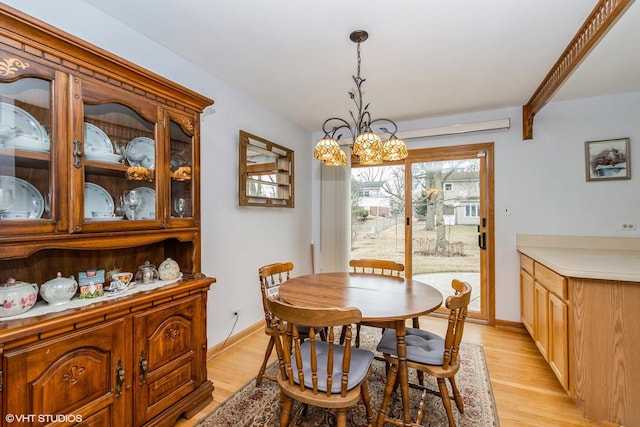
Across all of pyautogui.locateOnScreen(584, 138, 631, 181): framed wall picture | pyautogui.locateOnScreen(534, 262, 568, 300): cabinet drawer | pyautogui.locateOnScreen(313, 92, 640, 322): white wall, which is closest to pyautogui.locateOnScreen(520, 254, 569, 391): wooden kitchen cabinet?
pyautogui.locateOnScreen(534, 262, 568, 300): cabinet drawer

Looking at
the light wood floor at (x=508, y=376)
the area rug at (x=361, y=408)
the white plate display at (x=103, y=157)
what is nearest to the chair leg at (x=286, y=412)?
the area rug at (x=361, y=408)

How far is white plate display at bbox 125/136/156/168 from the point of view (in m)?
1.71

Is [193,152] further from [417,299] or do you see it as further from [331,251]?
[331,251]

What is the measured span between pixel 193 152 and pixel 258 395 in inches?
67.9

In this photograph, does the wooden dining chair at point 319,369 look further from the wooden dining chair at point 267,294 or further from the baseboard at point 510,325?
the baseboard at point 510,325

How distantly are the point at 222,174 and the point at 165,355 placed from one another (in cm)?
156

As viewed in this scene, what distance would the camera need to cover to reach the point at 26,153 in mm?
1264

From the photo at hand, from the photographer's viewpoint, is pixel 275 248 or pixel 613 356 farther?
pixel 275 248

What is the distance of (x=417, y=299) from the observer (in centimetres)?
185

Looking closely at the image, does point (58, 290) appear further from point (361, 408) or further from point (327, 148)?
point (361, 408)

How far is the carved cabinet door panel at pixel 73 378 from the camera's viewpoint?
1139 millimetres

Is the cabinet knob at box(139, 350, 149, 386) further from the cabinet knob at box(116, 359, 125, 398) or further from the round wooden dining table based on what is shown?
the round wooden dining table

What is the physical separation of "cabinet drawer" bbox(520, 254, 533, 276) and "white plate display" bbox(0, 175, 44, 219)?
3587 mm

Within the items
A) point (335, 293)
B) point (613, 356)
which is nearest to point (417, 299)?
point (335, 293)
